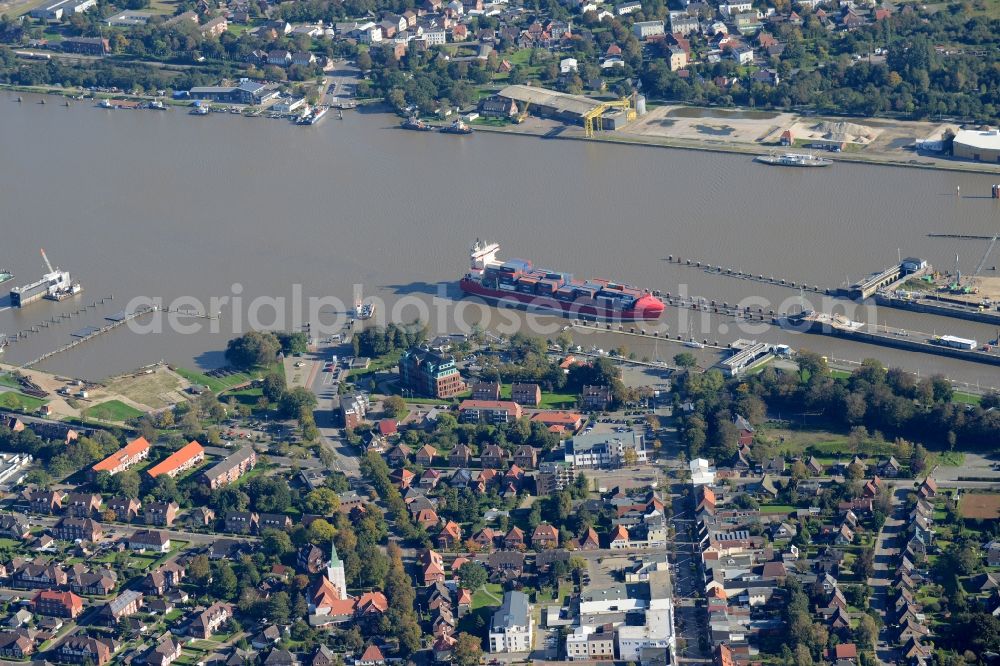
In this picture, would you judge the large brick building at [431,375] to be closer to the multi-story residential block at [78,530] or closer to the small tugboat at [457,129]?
the multi-story residential block at [78,530]

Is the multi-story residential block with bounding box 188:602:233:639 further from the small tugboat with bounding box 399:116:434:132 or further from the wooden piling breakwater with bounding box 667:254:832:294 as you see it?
the small tugboat with bounding box 399:116:434:132

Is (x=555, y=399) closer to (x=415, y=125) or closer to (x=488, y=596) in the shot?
(x=488, y=596)

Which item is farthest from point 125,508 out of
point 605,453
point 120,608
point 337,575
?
point 605,453

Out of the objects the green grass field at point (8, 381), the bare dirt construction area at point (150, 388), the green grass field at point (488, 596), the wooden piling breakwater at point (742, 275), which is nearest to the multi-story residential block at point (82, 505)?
the bare dirt construction area at point (150, 388)

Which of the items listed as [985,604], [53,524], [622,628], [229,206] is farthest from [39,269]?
[985,604]

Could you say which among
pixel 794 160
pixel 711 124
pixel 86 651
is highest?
pixel 711 124

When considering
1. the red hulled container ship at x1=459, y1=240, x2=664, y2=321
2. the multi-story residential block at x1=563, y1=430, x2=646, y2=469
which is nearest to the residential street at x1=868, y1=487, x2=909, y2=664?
the multi-story residential block at x1=563, y1=430, x2=646, y2=469

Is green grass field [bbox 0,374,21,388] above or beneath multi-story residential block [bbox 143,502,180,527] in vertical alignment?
above
